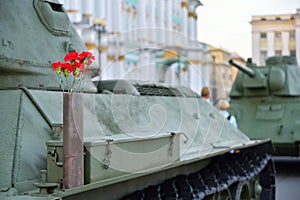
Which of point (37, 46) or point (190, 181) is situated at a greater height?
point (37, 46)

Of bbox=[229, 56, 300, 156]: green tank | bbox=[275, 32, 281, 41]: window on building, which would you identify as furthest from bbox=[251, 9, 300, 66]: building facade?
bbox=[229, 56, 300, 156]: green tank

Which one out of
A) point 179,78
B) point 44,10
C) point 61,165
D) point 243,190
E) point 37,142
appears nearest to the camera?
point 61,165

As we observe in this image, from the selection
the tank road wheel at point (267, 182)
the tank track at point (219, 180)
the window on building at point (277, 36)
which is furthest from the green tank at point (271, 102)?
the window on building at point (277, 36)

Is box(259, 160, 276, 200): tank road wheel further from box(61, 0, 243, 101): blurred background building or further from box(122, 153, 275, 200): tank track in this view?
box(61, 0, 243, 101): blurred background building

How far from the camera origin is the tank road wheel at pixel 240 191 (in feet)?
25.4

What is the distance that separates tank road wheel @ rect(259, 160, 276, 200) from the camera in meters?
9.38

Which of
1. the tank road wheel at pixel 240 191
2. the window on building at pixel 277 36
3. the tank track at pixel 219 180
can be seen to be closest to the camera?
the tank track at pixel 219 180

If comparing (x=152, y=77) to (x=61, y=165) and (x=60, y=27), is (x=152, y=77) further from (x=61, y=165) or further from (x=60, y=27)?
(x=61, y=165)

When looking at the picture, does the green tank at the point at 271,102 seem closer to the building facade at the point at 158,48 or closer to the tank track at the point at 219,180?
the tank track at the point at 219,180

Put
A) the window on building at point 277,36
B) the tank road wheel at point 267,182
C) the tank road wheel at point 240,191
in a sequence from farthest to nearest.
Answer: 1. the window on building at point 277,36
2. the tank road wheel at point 267,182
3. the tank road wheel at point 240,191

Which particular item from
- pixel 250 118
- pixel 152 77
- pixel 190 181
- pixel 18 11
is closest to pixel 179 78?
pixel 152 77

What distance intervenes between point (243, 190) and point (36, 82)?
402 cm

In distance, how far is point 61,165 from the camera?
13.4 ft

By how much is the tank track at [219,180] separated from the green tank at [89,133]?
15 millimetres
